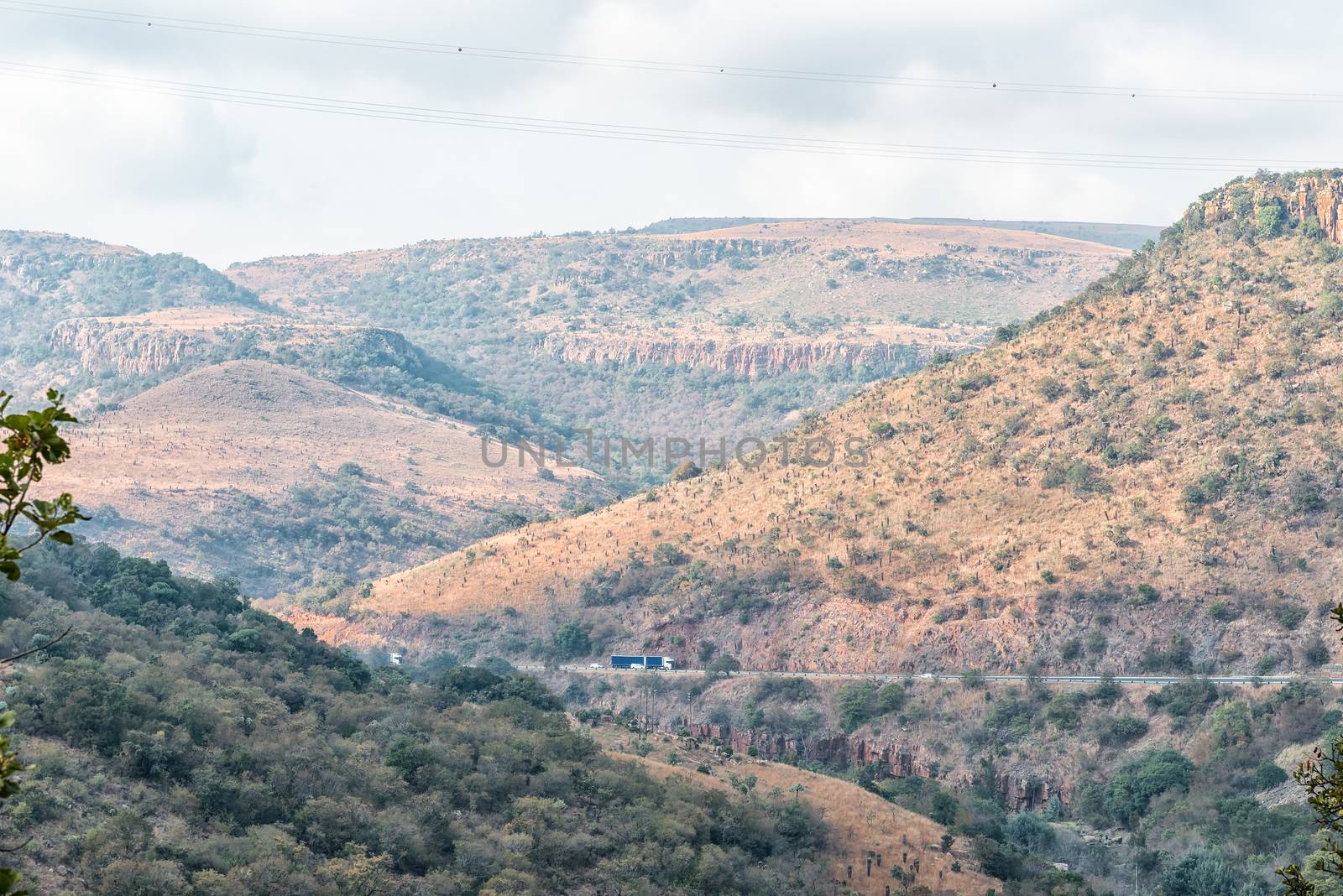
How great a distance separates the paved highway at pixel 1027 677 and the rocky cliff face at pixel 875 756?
170 inches

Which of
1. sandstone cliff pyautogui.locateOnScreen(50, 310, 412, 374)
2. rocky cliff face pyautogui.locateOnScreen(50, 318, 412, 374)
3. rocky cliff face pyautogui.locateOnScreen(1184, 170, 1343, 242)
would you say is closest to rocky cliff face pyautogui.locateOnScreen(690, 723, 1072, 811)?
rocky cliff face pyautogui.locateOnScreen(1184, 170, 1343, 242)

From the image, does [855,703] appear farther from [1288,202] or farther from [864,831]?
[1288,202]

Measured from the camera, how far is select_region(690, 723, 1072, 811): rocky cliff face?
188 feet

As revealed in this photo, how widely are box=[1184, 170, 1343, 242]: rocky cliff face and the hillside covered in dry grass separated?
0.57ft

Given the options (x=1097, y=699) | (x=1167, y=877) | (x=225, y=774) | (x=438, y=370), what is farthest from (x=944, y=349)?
(x=225, y=774)

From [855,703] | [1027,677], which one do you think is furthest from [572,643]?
[1027,677]

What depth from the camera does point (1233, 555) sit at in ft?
213

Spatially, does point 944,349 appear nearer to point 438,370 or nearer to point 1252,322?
point 438,370

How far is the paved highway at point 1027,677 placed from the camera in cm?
5843

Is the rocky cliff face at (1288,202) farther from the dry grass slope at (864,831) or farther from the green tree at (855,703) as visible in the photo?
the dry grass slope at (864,831)

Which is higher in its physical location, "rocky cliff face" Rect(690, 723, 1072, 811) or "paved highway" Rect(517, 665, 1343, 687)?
"paved highway" Rect(517, 665, 1343, 687)

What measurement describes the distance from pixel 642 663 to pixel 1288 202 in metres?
46.5

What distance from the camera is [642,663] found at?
235ft

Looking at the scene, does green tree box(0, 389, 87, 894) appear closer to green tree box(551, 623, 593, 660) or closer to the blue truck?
the blue truck
